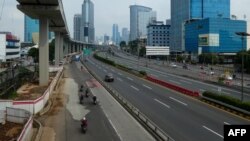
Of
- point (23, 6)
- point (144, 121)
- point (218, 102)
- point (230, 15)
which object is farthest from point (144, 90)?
point (230, 15)

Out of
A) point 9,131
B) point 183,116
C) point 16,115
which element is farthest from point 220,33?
point 9,131

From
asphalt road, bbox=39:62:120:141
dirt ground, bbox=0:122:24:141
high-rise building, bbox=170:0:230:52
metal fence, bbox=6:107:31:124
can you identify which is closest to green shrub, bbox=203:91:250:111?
asphalt road, bbox=39:62:120:141

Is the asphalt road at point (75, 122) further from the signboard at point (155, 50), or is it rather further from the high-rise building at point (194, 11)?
the high-rise building at point (194, 11)

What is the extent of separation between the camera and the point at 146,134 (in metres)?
24.3

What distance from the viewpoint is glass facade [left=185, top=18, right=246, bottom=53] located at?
149500 millimetres

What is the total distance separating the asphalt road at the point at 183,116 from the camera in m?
24.2

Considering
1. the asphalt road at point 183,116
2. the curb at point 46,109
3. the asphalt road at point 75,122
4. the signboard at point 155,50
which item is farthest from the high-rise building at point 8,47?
the asphalt road at point 75,122

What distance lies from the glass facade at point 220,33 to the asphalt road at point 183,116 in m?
110

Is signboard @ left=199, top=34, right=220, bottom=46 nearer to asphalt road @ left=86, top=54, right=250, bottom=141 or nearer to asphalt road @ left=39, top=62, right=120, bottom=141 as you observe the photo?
asphalt road @ left=86, top=54, right=250, bottom=141

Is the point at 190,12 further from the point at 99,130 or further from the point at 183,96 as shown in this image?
the point at 99,130

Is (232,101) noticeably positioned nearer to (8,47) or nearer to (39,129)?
(39,129)

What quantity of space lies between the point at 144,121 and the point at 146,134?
2760 millimetres

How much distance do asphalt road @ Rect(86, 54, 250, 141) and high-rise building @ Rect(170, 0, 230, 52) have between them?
132 meters

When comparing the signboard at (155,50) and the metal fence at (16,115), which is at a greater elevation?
the signboard at (155,50)
